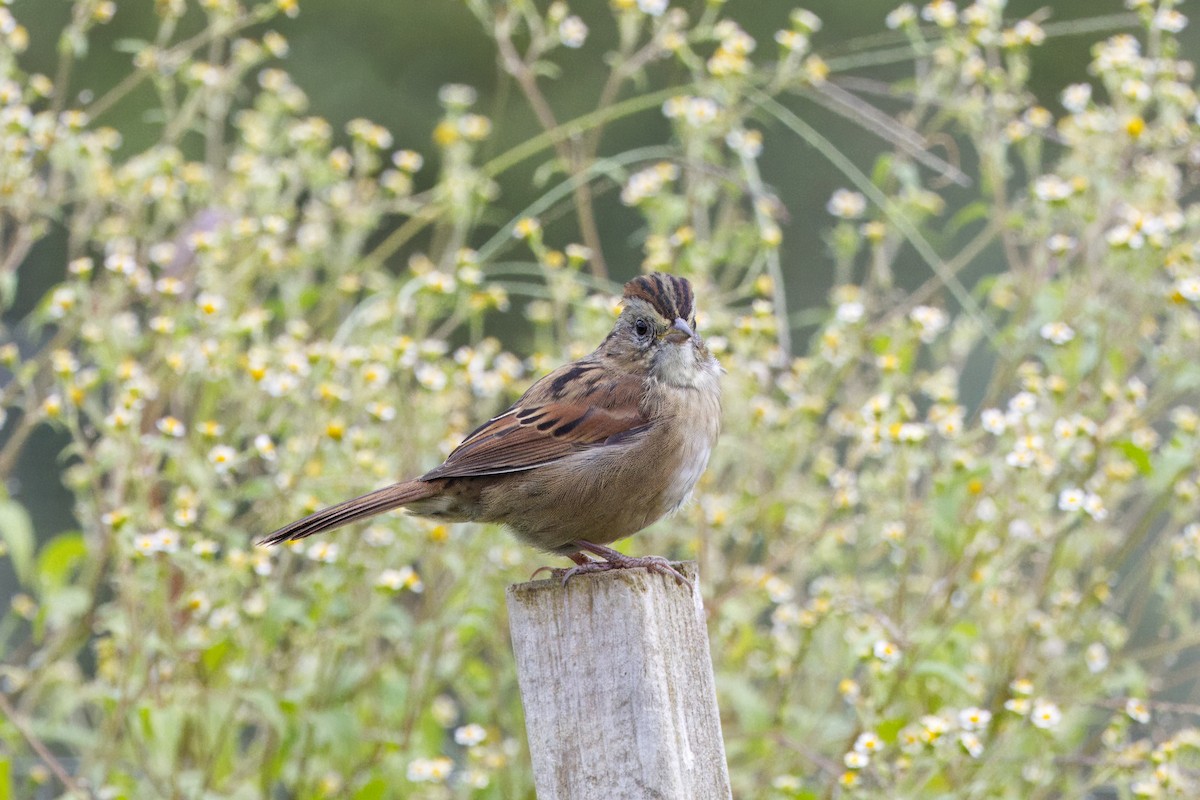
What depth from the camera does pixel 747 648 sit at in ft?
13.3

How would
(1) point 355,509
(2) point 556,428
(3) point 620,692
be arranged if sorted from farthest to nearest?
(2) point 556,428 → (1) point 355,509 → (3) point 620,692

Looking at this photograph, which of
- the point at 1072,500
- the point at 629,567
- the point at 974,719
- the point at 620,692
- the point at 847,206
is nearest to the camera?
the point at 620,692

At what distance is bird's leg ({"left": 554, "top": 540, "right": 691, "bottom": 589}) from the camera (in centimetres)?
238

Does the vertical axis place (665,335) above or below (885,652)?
above

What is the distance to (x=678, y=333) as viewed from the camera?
3.27m

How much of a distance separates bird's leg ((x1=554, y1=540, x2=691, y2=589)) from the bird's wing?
0.21m

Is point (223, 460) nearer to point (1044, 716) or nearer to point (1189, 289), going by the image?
point (1044, 716)

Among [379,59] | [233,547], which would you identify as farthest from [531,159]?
[233,547]

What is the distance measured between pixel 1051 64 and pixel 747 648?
21.5 feet

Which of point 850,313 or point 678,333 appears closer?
point 678,333

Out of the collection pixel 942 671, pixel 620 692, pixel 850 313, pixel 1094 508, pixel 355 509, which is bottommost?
pixel 620 692

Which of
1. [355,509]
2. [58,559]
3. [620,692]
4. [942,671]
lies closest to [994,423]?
[942,671]

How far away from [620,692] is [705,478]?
7.15 feet

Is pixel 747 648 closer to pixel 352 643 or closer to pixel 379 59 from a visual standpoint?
pixel 352 643
